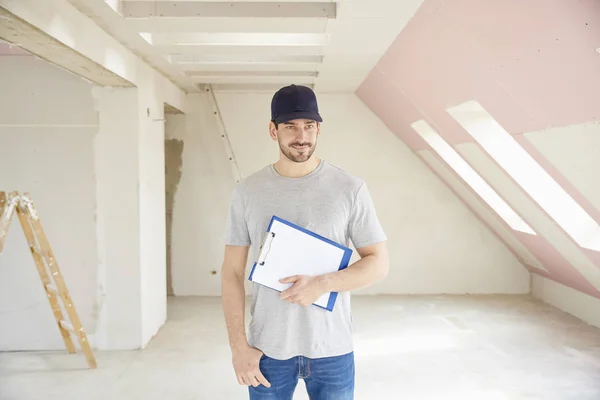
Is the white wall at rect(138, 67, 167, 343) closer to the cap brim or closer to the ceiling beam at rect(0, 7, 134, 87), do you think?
the ceiling beam at rect(0, 7, 134, 87)

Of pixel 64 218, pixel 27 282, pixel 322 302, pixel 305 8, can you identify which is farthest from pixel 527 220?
pixel 27 282

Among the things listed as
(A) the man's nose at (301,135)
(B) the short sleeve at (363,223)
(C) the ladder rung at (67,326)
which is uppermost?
(A) the man's nose at (301,135)

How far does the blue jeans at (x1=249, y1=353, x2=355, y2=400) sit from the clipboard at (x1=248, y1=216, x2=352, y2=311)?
163 millimetres

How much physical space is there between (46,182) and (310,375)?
3.32 meters

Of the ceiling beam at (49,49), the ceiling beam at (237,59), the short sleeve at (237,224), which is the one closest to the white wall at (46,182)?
the ceiling beam at (49,49)

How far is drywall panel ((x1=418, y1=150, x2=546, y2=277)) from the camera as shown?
5.25 metres

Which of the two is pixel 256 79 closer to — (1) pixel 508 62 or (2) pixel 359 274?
(1) pixel 508 62

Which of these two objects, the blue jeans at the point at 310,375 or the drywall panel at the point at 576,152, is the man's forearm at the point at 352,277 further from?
the drywall panel at the point at 576,152

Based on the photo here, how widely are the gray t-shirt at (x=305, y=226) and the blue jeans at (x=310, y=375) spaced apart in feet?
0.10

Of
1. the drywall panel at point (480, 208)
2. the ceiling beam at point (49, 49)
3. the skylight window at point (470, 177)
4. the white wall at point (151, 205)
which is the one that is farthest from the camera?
the drywall panel at point (480, 208)

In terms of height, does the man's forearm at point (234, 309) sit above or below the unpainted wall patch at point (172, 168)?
below

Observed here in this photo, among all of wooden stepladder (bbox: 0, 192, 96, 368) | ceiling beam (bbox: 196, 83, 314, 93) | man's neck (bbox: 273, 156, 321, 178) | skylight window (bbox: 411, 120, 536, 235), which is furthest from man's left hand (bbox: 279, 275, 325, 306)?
ceiling beam (bbox: 196, 83, 314, 93)

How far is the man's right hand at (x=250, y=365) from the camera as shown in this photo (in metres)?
1.49

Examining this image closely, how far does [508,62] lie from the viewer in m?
2.43
